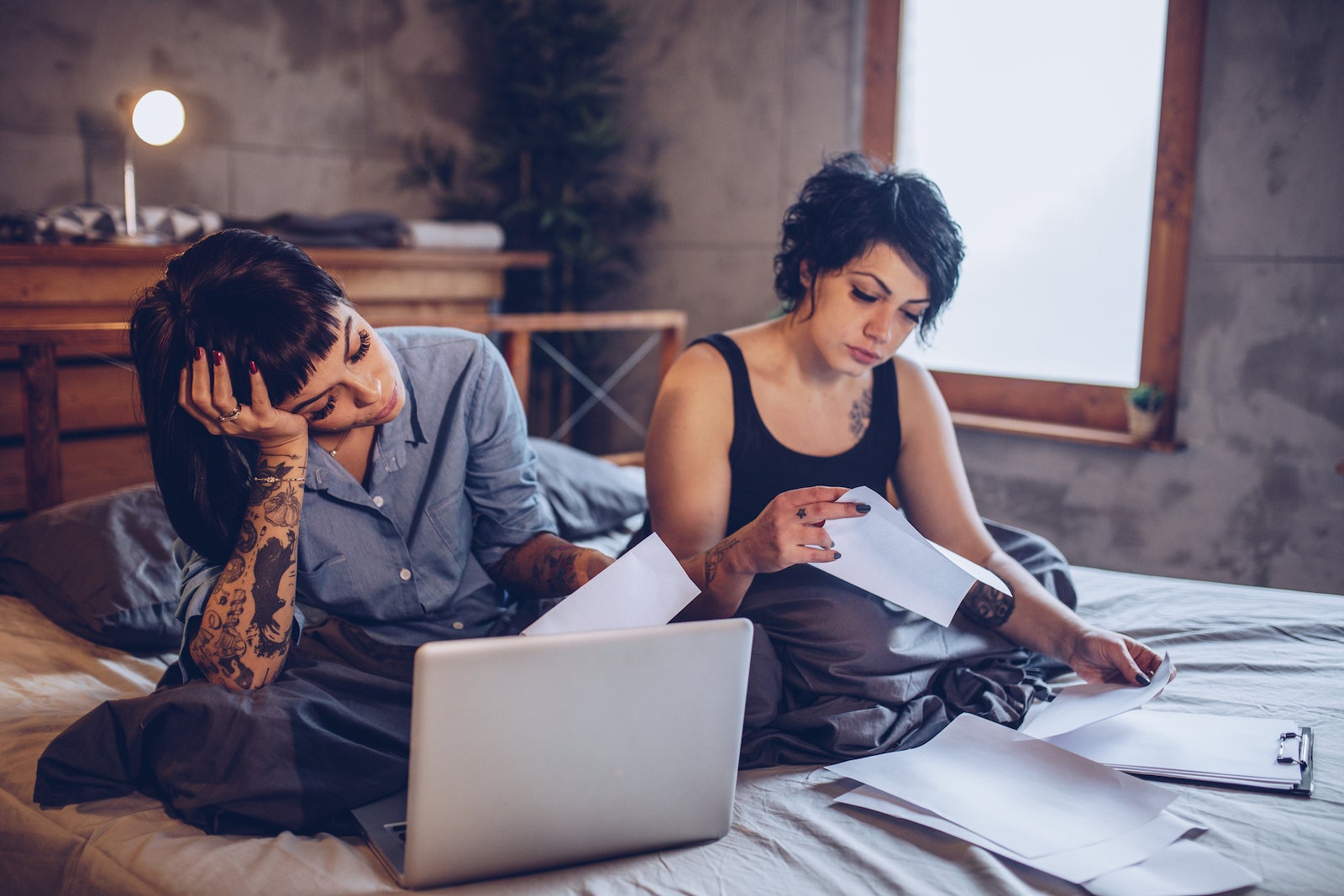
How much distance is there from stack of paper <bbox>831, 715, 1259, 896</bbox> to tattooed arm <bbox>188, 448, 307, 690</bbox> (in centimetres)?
66

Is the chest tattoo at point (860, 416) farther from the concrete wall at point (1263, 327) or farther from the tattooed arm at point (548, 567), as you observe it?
the concrete wall at point (1263, 327)

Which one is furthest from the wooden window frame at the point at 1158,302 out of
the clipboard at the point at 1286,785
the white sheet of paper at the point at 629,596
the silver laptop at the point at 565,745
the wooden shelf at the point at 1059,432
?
the silver laptop at the point at 565,745

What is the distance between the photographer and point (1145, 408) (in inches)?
112

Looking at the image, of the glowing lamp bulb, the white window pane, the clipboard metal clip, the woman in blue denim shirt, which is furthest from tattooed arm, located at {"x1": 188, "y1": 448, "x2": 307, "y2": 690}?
the white window pane

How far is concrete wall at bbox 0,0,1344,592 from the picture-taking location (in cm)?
262

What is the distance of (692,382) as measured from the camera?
1555 millimetres

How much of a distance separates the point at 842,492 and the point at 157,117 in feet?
7.54

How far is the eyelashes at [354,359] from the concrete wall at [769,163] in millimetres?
2328

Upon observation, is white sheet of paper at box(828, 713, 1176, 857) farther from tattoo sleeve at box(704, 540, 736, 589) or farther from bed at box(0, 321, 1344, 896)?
tattoo sleeve at box(704, 540, 736, 589)

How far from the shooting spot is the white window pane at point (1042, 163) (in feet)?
9.64

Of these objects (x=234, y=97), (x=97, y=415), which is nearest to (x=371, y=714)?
(x=97, y=415)

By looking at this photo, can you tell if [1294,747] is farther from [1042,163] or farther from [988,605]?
[1042,163]

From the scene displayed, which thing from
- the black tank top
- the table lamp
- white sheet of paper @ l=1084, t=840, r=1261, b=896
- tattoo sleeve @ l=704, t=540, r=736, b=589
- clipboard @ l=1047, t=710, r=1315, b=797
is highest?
the table lamp

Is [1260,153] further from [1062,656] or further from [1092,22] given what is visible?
[1062,656]
